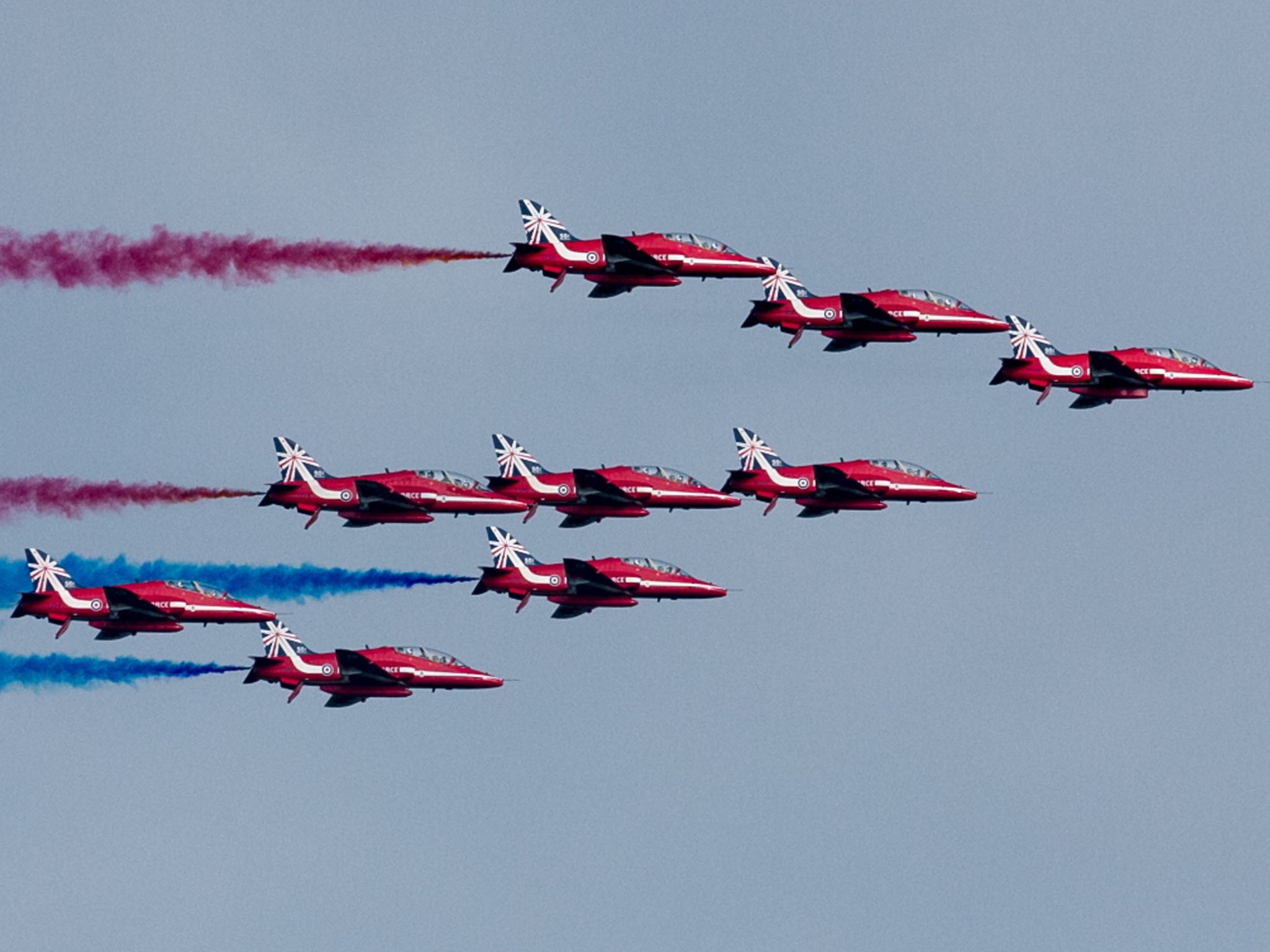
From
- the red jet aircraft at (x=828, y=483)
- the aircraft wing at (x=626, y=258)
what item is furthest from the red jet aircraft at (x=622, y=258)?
the red jet aircraft at (x=828, y=483)

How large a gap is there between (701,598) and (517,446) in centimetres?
1211

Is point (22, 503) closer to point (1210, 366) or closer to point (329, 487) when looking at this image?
point (329, 487)

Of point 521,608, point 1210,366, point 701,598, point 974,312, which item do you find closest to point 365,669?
point 521,608

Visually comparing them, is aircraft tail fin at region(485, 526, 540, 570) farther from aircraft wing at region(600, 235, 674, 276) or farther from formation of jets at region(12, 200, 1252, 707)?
aircraft wing at region(600, 235, 674, 276)

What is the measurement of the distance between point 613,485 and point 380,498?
11.4 meters

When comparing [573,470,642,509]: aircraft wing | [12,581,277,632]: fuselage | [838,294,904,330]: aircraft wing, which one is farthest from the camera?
[838,294,904,330]: aircraft wing

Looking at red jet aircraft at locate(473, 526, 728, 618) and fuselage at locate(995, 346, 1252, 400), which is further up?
fuselage at locate(995, 346, 1252, 400)

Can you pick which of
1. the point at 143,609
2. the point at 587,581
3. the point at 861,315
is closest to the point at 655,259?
the point at 861,315

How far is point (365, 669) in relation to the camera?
147 m

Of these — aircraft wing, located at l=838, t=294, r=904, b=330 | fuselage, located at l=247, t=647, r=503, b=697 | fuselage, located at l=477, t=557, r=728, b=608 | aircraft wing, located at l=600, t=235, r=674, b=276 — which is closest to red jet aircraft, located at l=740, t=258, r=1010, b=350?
aircraft wing, located at l=838, t=294, r=904, b=330

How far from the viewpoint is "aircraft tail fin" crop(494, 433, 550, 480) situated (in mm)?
149000

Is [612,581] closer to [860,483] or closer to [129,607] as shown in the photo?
[860,483]

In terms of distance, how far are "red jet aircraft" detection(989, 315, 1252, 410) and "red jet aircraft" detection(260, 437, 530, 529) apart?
984 inches

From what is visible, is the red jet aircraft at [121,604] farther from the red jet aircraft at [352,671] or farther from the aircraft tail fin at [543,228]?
the aircraft tail fin at [543,228]
